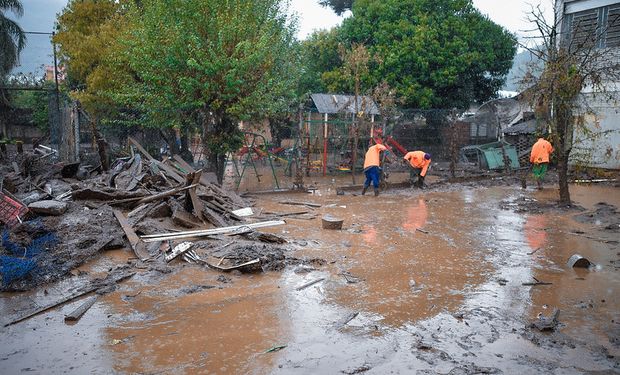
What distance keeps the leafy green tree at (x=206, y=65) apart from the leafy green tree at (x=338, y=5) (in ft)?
79.7

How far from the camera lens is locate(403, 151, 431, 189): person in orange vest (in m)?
15.5

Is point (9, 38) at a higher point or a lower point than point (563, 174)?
higher

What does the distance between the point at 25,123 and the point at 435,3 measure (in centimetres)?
2478

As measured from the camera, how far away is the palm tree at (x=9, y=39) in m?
27.6

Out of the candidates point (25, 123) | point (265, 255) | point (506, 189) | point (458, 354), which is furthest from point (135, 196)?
point (25, 123)

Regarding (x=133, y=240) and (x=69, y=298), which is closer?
(x=69, y=298)

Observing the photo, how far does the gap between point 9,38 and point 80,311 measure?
2927 cm

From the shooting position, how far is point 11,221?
25.3ft

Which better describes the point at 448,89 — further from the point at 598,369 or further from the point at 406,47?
the point at 598,369

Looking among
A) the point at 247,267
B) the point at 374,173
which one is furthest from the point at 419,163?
the point at 247,267

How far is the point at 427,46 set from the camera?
24000 millimetres

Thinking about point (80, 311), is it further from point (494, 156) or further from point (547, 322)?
point (494, 156)

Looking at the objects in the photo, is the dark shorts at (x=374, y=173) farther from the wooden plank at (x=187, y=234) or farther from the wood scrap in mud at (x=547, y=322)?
the wood scrap in mud at (x=547, y=322)

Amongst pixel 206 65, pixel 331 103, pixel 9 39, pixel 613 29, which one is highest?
pixel 9 39
